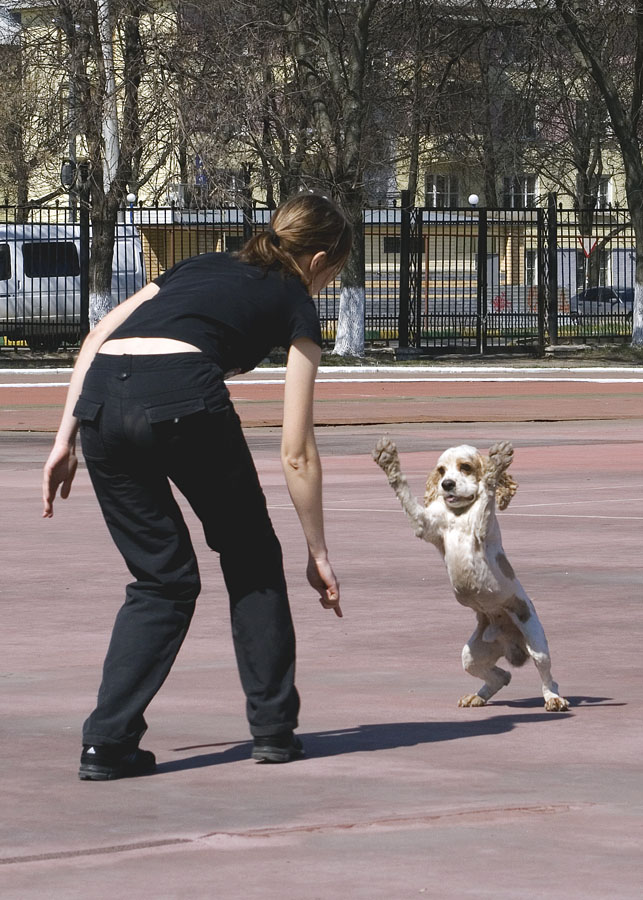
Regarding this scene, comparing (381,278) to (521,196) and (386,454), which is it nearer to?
(386,454)

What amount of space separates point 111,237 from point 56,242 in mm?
2788

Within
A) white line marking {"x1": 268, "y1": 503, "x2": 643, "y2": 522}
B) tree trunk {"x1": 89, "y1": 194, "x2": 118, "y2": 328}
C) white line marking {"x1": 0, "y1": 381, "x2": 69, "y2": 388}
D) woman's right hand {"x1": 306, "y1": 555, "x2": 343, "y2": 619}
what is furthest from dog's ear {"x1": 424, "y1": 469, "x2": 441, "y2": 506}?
tree trunk {"x1": 89, "y1": 194, "x2": 118, "y2": 328}

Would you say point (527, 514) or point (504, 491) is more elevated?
point (504, 491)

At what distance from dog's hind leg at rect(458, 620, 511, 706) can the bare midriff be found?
5.57ft

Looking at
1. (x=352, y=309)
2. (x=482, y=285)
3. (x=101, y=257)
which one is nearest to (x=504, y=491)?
(x=101, y=257)

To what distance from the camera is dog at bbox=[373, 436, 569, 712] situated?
19.6 feet

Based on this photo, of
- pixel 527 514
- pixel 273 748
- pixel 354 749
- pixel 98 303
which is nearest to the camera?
pixel 273 748

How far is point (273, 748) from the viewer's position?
5230 millimetres

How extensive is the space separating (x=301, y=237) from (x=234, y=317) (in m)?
0.32

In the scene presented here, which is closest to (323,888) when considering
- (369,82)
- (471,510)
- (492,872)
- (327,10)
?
(492,872)

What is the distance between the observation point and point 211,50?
3319 centimetres

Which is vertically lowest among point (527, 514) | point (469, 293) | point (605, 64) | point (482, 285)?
point (527, 514)

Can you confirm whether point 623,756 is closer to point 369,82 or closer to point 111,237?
point 111,237

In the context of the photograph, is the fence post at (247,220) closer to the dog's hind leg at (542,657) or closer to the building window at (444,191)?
the dog's hind leg at (542,657)
